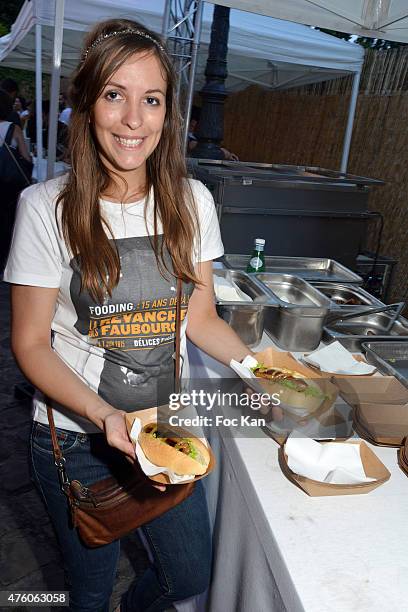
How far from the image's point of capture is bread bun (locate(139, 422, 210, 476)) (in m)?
1.06

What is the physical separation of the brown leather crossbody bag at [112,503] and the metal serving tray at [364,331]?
857 millimetres

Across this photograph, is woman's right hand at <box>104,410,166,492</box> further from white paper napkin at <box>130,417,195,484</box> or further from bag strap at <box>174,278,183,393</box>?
bag strap at <box>174,278,183,393</box>

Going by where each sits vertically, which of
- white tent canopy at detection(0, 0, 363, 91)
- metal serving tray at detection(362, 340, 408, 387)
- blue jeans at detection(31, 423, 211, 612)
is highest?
white tent canopy at detection(0, 0, 363, 91)

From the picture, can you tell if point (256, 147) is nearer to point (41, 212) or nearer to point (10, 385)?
point (10, 385)

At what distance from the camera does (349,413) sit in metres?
1.41

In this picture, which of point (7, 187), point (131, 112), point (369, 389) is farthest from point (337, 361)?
point (7, 187)

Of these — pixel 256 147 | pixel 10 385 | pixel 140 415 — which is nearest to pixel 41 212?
pixel 140 415

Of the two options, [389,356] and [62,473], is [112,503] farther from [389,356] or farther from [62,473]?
[389,356]

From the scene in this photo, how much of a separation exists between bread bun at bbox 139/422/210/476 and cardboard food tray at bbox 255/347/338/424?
0.90ft

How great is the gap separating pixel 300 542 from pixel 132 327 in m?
0.62

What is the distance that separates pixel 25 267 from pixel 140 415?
1.41ft

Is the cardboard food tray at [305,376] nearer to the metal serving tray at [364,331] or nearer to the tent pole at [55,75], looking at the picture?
the metal serving tray at [364,331]

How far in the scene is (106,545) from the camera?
1349 mm

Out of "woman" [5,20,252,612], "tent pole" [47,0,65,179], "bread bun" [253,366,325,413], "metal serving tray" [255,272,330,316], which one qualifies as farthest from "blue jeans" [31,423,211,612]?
"tent pole" [47,0,65,179]
